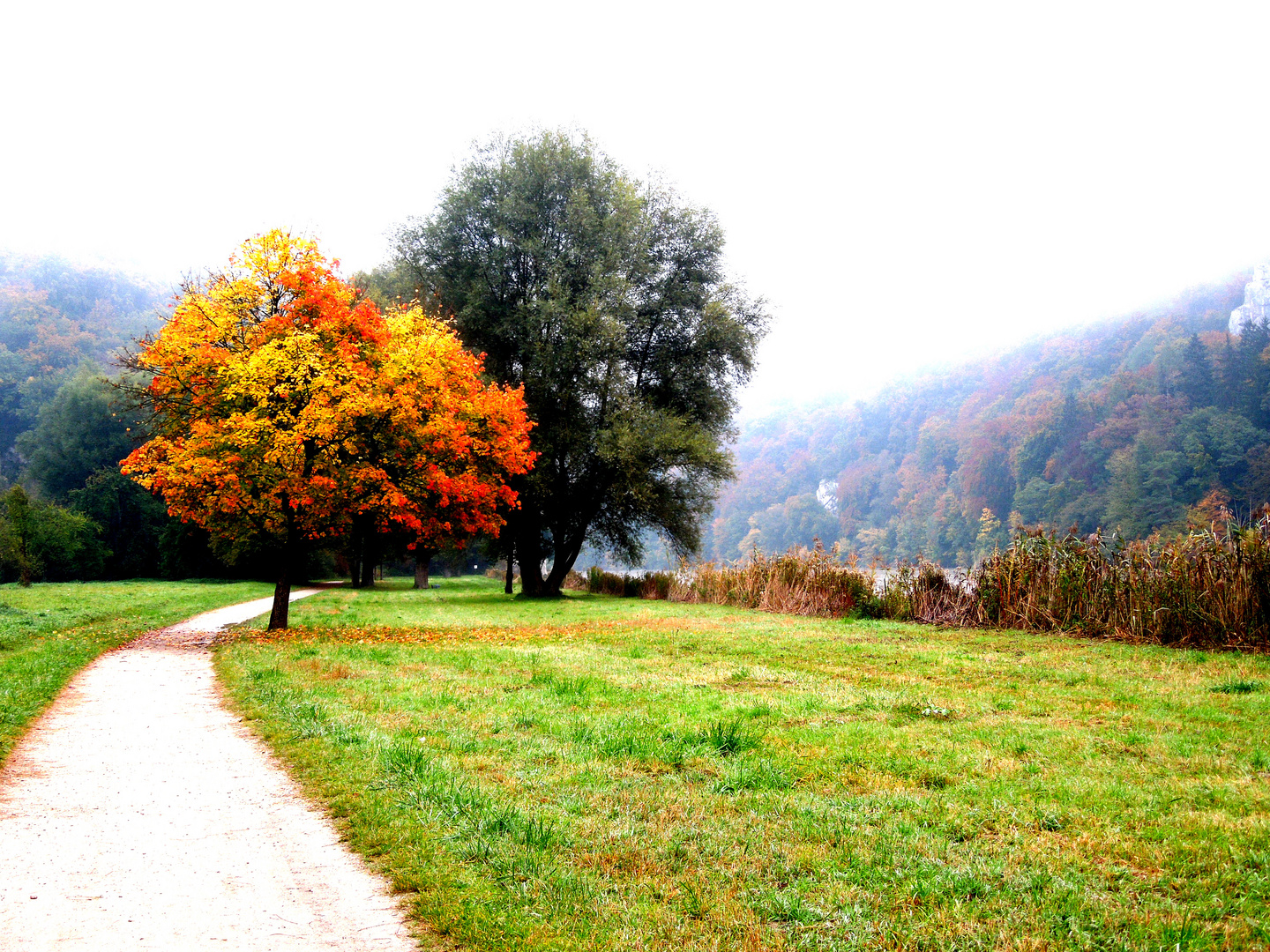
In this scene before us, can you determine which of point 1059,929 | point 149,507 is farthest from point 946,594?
point 149,507

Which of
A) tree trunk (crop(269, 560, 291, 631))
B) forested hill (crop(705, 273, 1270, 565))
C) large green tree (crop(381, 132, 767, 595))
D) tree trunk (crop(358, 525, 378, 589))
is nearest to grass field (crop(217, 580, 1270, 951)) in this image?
tree trunk (crop(269, 560, 291, 631))

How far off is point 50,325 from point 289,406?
97.9 m

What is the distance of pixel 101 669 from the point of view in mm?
11211

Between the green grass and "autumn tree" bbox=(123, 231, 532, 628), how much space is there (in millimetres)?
3077

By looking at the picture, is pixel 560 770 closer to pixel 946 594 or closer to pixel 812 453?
pixel 946 594

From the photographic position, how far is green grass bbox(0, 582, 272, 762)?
8484mm

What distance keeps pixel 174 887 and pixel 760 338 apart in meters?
28.3

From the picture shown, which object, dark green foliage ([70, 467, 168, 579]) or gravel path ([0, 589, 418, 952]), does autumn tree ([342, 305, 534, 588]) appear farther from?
dark green foliage ([70, 467, 168, 579])

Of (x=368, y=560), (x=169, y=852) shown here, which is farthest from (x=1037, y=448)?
(x=169, y=852)

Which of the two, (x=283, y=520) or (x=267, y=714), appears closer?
(x=267, y=714)

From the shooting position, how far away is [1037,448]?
73312 mm

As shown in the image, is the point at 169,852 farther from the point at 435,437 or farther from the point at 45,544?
the point at 45,544

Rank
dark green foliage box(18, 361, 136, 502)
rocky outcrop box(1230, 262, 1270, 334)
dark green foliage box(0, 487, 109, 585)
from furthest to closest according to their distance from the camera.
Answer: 1. rocky outcrop box(1230, 262, 1270, 334)
2. dark green foliage box(18, 361, 136, 502)
3. dark green foliage box(0, 487, 109, 585)

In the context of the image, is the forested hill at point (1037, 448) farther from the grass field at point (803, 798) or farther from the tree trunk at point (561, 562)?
the grass field at point (803, 798)
